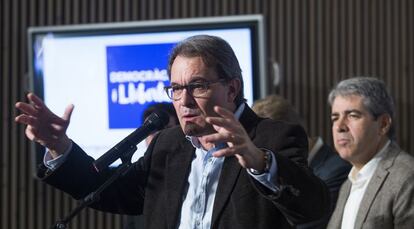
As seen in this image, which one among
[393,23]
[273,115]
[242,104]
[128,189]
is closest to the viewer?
[242,104]

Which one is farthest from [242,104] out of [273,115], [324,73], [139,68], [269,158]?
[324,73]

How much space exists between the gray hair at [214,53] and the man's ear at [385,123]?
1.42m

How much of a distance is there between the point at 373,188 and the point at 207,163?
1.24 m

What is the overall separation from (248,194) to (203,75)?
32cm

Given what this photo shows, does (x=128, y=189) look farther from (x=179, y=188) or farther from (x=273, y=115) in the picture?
(x=273, y=115)

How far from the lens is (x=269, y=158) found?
5.62 ft

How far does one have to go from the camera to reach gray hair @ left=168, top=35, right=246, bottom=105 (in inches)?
74.8

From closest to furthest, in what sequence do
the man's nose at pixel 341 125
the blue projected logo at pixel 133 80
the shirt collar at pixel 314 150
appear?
1. the man's nose at pixel 341 125
2. the shirt collar at pixel 314 150
3. the blue projected logo at pixel 133 80

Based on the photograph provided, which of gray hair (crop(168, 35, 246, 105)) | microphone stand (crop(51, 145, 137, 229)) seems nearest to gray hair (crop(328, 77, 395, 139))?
gray hair (crop(168, 35, 246, 105))

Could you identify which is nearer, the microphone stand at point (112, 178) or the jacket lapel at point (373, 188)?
the microphone stand at point (112, 178)

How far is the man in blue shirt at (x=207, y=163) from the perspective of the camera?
1.73 m

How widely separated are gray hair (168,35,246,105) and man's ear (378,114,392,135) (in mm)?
1418

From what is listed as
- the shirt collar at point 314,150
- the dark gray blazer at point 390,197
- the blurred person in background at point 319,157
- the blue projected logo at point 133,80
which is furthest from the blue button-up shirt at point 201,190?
the blue projected logo at point 133,80

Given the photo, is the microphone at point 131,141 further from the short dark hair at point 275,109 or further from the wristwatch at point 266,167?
the short dark hair at point 275,109
